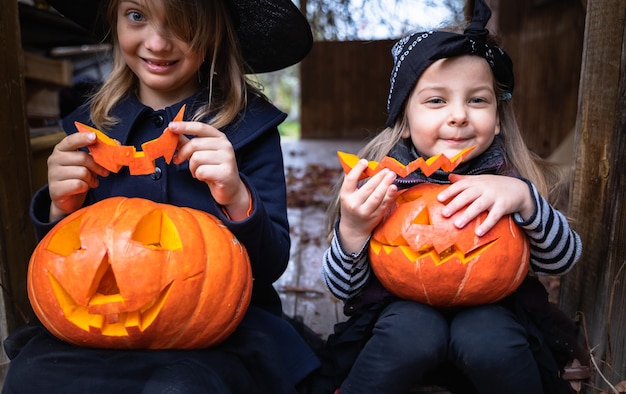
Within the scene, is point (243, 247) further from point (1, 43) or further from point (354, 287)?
point (1, 43)

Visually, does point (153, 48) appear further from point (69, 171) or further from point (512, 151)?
point (512, 151)

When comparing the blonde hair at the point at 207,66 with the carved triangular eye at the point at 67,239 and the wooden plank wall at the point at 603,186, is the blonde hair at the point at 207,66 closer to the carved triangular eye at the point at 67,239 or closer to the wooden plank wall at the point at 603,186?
the carved triangular eye at the point at 67,239

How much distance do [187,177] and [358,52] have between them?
33.4 ft

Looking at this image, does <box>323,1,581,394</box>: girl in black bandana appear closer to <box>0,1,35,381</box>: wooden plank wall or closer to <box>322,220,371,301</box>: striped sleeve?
<box>322,220,371,301</box>: striped sleeve

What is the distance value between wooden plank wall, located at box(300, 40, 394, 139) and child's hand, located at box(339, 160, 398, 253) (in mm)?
9871

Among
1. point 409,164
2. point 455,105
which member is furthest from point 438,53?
point 409,164

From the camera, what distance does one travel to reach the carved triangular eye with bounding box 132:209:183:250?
159cm

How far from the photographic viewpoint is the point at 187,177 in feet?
6.45

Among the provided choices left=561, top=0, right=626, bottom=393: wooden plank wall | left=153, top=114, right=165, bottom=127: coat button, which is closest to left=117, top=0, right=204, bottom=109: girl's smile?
left=153, top=114, right=165, bottom=127: coat button

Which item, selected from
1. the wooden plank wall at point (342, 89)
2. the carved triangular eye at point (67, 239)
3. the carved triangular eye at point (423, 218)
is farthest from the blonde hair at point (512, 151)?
the wooden plank wall at point (342, 89)

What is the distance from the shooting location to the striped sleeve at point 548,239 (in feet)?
5.58

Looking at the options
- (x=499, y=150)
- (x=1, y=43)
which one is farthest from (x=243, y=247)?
(x=1, y=43)

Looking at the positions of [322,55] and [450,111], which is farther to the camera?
[322,55]

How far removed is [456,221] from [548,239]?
34cm
